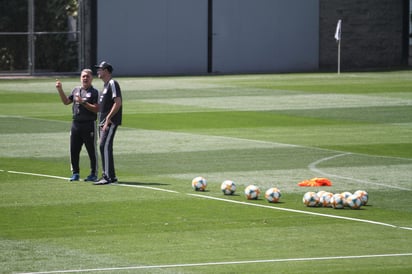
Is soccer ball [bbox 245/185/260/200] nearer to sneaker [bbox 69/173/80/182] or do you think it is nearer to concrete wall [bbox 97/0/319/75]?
sneaker [bbox 69/173/80/182]

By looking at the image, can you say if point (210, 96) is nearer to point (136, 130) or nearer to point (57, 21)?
point (136, 130)

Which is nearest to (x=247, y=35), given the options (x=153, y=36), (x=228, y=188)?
(x=153, y=36)

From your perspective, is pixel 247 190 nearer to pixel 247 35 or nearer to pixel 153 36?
pixel 153 36

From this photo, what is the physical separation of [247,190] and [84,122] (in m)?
3.80

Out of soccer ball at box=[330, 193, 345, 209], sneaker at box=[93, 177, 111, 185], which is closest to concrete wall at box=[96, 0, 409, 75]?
sneaker at box=[93, 177, 111, 185]

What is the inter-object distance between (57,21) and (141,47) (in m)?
4.08

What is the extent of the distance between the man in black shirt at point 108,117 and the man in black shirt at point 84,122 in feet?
1.08

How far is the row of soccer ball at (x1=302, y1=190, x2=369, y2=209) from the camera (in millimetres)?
17656

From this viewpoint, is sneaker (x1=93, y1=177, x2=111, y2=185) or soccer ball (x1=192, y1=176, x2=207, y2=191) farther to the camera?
sneaker (x1=93, y1=177, x2=111, y2=185)

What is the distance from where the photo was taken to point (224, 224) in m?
16.3

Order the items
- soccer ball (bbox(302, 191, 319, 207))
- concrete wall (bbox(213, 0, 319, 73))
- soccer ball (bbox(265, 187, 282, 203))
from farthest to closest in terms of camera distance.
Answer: concrete wall (bbox(213, 0, 319, 73)) < soccer ball (bbox(265, 187, 282, 203)) < soccer ball (bbox(302, 191, 319, 207))

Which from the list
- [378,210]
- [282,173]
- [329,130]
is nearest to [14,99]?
[329,130]

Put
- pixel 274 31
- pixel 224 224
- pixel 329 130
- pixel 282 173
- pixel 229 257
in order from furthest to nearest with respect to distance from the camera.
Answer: pixel 274 31 → pixel 329 130 → pixel 282 173 → pixel 224 224 → pixel 229 257

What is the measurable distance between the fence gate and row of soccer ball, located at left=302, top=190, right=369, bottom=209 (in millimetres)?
35504
